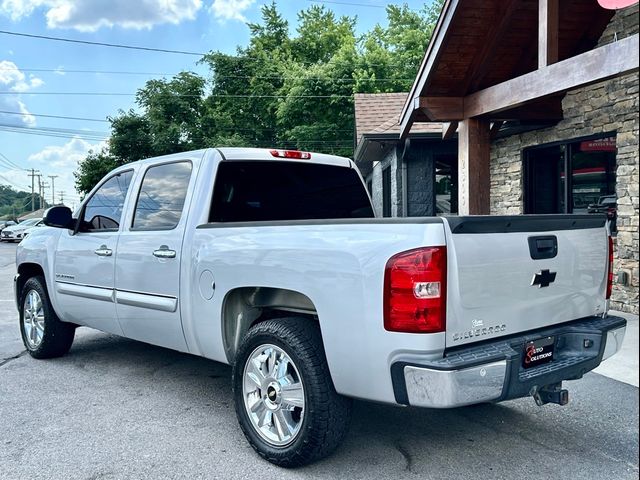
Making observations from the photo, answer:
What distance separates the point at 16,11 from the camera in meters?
25.4

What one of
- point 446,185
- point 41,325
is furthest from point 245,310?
point 446,185

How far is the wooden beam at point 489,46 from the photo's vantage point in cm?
796

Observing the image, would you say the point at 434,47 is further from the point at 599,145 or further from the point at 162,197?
the point at 162,197

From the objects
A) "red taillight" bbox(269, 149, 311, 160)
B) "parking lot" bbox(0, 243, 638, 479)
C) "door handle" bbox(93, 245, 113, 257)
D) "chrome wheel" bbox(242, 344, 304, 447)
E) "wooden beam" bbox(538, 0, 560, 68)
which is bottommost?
"parking lot" bbox(0, 243, 638, 479)

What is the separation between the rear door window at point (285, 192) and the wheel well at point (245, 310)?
689 millimetres

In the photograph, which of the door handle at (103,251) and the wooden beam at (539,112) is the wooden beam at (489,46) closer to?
the wooden beam at (539,112)

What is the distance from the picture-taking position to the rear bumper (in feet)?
8.91

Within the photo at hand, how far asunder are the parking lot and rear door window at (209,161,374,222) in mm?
1532

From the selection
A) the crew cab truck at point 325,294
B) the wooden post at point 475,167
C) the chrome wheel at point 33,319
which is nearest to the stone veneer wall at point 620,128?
the wooden post at point 475,167

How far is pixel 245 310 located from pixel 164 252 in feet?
2.61

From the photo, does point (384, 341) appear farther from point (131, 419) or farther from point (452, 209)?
point (452, 209)

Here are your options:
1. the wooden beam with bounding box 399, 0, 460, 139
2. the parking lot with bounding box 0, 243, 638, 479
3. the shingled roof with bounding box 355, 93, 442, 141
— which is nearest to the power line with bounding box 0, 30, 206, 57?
the shingled roof with bounding box 355, 93, 442, 141

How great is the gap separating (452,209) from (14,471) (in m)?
10.7

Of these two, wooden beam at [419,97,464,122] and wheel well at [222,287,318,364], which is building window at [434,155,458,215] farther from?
wheel well at [222,287,318,364]
